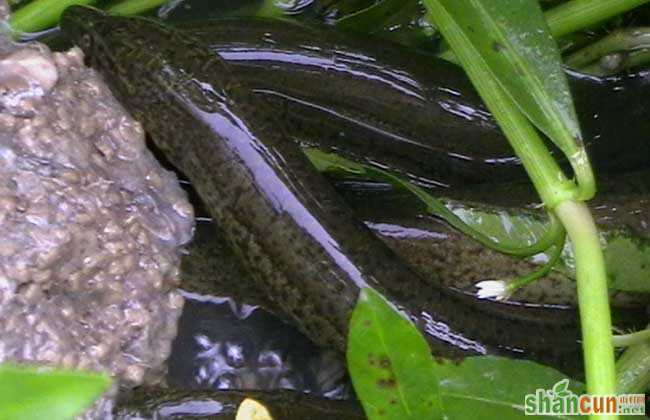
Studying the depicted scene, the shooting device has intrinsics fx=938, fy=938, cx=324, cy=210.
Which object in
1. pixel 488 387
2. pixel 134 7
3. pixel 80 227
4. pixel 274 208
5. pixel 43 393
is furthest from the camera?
pixel 134 7

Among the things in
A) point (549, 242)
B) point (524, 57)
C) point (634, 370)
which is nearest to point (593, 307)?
point (549, 242)

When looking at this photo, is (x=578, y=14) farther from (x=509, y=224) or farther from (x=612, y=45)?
(x=509, y=224)

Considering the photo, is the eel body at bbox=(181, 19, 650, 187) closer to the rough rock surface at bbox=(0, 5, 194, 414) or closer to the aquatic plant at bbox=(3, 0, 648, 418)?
the rough rock surface at bbox=(0, 5, 194, 414)

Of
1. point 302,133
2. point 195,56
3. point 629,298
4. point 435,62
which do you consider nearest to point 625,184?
point 629,298

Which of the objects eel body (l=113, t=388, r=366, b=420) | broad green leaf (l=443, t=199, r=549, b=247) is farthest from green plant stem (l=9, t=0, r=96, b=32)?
broad green leaf (l=443, t=199, r=549, b=247)

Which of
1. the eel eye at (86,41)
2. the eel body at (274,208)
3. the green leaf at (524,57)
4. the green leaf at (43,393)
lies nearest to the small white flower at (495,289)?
the eel body at (274,208)

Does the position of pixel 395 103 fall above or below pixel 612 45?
below
